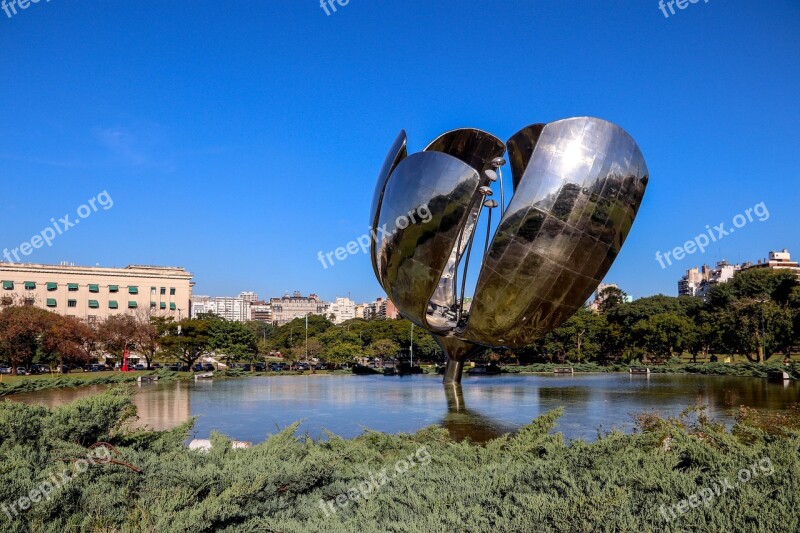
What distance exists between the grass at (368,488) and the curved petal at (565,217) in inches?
263

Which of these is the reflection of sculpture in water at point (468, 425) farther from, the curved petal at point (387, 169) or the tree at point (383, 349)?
the tree at point (383, 349)

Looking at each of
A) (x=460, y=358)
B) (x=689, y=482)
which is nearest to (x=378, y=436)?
(x=689, y=482)

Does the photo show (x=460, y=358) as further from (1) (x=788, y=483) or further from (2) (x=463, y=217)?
(1) (x=788, y=483)

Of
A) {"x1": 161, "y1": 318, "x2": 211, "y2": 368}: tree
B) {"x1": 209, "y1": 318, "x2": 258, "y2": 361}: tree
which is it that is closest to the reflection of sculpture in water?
{"x1": 161, "y1": 318, "x2": 211, "y2": 368}: tree

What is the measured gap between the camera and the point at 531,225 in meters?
13.4

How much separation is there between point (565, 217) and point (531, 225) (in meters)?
0.76

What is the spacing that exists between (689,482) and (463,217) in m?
9.72

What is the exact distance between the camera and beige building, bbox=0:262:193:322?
73125mm

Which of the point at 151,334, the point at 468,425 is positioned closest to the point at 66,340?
the point at 151,334

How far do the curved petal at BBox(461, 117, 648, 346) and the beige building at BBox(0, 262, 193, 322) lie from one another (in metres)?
66.5

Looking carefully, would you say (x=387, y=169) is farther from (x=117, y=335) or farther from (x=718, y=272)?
(x=718, y=272)

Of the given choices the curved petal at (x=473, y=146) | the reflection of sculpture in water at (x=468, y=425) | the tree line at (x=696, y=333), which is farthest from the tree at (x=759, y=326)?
the curved petal at (x=473, y=146)

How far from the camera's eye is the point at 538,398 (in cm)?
2262

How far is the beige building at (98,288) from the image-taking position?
73125 mm
